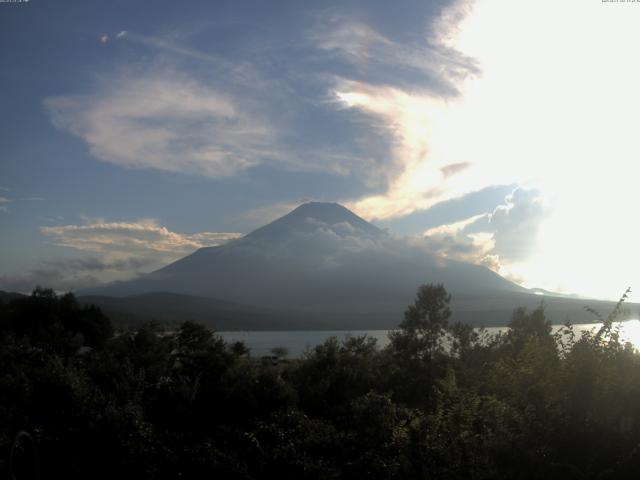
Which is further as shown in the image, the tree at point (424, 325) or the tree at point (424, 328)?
the tree at point (424, 325)

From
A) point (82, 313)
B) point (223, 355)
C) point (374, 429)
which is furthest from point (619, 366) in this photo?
point (82, 313)

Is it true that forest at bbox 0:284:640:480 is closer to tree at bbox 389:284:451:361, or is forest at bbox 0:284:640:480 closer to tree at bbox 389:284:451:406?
tree at bbox 389:284:451:406

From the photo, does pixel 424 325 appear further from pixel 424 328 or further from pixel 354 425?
pixel 354 425

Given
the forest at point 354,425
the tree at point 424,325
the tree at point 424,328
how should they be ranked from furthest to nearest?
the tree at point 424,325 → the tree at point 424,328 → the forest at point 354,425

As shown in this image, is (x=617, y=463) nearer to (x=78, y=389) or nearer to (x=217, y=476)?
(x=217, y=476)

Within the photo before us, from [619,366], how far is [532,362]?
1.01 m

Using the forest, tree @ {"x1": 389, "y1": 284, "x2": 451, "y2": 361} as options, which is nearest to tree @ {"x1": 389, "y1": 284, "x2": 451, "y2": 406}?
tree @ {"x1": 389, "y1": 284, "x2": 451, "y2": 361}

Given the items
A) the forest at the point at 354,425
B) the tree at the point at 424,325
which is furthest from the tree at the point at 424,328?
the forest at the point at 354,425

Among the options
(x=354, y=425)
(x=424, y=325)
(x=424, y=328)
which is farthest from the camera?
(x=424, y=325)

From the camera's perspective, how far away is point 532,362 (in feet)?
21.4

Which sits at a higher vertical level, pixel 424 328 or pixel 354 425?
pixel 354 425

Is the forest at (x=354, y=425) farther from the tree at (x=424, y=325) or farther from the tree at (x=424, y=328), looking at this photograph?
the tree at (x=424, y=325)

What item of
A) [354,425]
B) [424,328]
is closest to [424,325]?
[424,328]

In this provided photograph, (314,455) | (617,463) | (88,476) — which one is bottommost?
(88,476)
